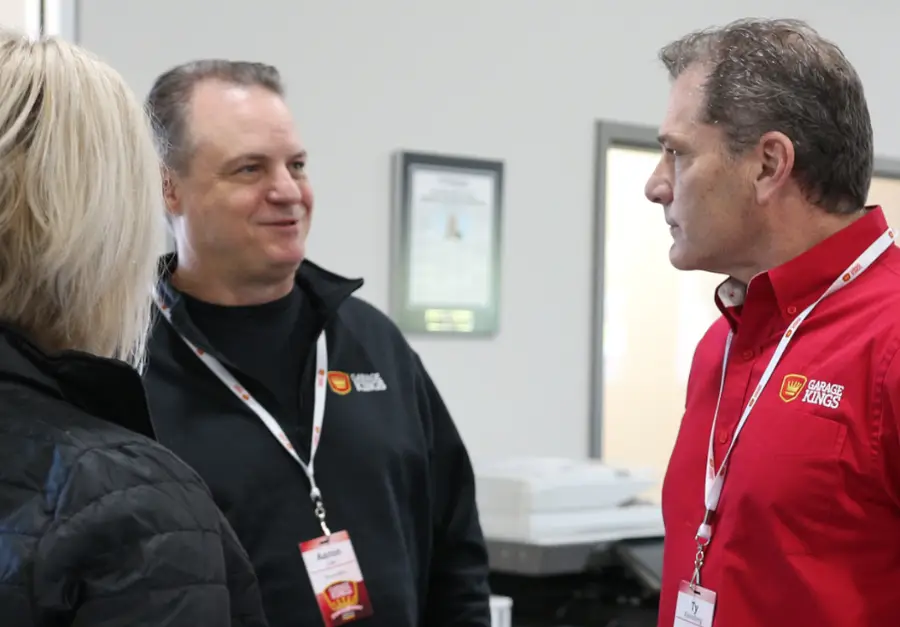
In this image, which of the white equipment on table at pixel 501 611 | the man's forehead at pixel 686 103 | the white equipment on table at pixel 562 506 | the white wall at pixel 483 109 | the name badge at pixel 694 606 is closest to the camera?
the name badge at pixel 694 606

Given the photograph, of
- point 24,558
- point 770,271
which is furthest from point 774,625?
point 24,558

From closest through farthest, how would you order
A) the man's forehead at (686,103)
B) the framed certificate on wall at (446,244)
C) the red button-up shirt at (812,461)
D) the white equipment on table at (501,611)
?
1. the red button-up shirt at (812,461)
2. the man's forehead at (686,103)
3. the white equipment on table at (501,611)
4. the framed certificate on wall at (446,244)

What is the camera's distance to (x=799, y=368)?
141cm

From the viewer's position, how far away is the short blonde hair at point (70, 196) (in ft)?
2.90

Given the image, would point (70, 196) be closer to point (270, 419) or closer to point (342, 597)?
point (270, 419)

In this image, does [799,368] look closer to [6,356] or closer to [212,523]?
[212,523]

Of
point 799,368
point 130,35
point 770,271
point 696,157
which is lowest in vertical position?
point 799,368

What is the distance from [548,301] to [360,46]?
0.97 metres

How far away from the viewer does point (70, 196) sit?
0.89 metres

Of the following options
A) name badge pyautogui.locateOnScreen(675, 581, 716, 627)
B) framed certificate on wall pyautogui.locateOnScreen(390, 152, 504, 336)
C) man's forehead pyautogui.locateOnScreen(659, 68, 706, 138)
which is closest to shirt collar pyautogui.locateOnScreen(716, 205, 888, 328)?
man's forehead pyautogui.locateOnScreen(659, 68, 706, 138)

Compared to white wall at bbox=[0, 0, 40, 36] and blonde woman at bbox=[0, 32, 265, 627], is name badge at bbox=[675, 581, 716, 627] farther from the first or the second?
white wall at bbox=[0, 0, 40, 36]

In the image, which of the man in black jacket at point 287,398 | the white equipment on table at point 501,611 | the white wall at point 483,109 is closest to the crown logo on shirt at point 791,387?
the man in black jacket at point 287,398

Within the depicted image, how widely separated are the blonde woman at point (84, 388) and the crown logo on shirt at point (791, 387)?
2.57 feet

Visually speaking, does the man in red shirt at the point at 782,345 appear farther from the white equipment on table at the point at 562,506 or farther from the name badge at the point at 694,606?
the white equipment on table at the point at 562,506
